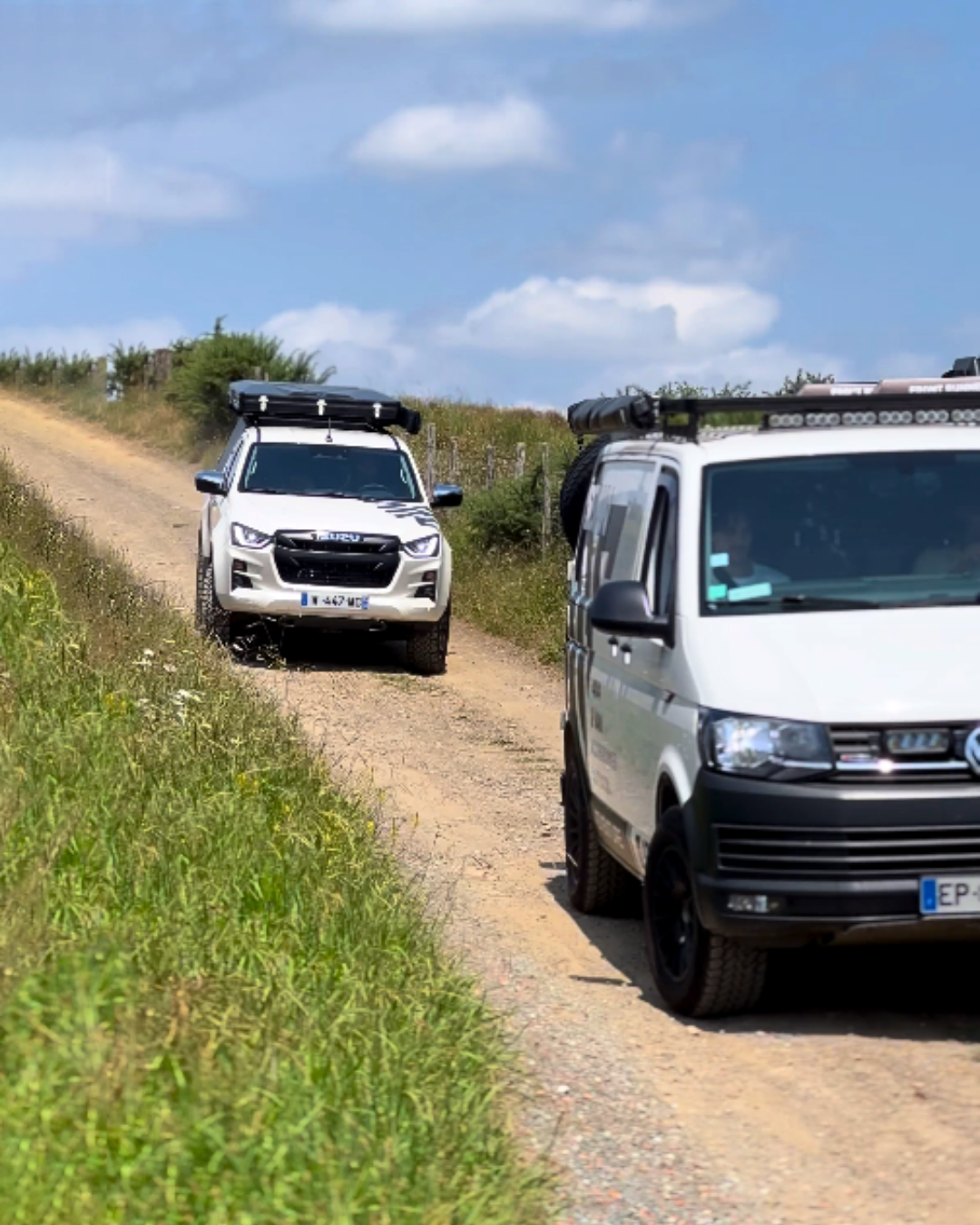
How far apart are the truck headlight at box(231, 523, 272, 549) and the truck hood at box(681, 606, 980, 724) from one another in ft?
30.7

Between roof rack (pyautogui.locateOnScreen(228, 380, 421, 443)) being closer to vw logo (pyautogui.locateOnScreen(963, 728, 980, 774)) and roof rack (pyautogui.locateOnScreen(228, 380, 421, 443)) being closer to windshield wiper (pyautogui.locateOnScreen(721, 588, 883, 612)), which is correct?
windshield wiper (pyautogui.locateOnScreen(721, 588, 883, 612))

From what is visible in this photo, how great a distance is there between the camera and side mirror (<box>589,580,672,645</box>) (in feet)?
23.0

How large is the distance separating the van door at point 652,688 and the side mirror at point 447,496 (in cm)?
889

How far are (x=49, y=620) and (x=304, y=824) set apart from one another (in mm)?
3723

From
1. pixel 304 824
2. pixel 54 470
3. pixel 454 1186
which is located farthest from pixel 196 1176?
pixel 54 470

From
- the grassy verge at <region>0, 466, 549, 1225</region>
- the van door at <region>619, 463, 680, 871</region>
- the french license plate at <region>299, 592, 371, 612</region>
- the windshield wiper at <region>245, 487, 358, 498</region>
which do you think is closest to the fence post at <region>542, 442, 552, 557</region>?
the windshield wiper at <region>245, 487, 358, 498</region>

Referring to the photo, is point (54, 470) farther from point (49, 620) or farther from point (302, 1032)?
point (302, 1032)

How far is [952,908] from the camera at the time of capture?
636 cm

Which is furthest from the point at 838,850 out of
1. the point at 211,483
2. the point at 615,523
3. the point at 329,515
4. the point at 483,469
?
the point at 483,469

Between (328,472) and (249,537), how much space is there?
4.23 feet

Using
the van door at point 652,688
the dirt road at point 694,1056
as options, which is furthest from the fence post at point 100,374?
the van door at point 652,688

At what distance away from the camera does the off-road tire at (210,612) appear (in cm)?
1620

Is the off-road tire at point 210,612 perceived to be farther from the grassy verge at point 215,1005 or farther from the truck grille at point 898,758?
the truck grille at point 898,758

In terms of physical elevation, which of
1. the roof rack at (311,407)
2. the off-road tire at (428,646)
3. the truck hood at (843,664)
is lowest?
the off-road tire at (428,646)
